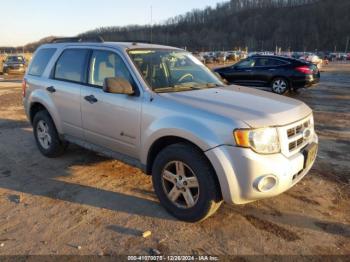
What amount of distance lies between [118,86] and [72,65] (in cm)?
151

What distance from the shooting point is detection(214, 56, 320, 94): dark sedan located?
1338 centimetres

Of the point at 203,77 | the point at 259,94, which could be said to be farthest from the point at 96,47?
the point at 259,94

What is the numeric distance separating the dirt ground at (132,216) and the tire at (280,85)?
822cm

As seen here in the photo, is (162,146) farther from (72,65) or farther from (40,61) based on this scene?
(40,61)

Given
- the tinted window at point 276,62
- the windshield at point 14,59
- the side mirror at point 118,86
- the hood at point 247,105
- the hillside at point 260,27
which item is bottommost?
the hood at point 247,105

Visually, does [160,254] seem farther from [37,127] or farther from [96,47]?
[37,127]

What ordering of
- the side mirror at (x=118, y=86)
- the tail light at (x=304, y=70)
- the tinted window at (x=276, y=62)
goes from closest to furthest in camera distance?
the side mirror at (x=118, y=86) < the tail light at (x=304, y=70) < the tinted window at (x=276, y=62)

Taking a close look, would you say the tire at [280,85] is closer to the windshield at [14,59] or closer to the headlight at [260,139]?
the headlight at [260,139]

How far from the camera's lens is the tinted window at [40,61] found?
565cm

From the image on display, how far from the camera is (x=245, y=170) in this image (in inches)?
126

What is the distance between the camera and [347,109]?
10789 mm

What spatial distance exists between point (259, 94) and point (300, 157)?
1121 millimetres

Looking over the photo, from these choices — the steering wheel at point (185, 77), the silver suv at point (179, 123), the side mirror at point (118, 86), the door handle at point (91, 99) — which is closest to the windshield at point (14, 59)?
the silver suv at point (179, 123)

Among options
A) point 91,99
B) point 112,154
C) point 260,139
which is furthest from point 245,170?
point 91,99
